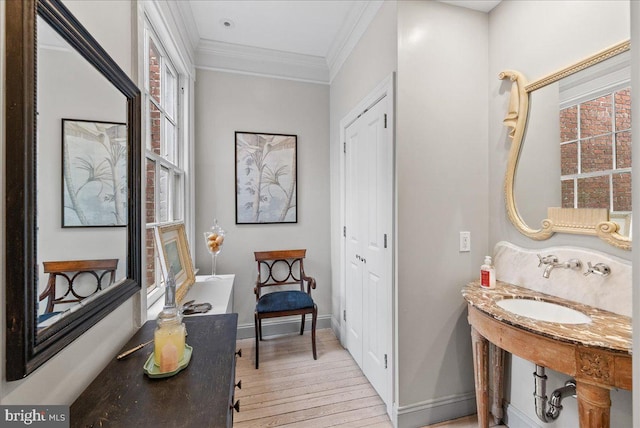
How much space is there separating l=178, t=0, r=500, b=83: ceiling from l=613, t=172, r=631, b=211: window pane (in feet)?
4.37

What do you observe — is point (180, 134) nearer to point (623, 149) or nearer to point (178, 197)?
point (178, 197)

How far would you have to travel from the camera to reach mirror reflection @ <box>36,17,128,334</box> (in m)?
0.69

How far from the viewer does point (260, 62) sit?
9.28 ft

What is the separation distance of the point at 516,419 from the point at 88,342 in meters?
2.21

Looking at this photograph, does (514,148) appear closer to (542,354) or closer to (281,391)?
(542,354)

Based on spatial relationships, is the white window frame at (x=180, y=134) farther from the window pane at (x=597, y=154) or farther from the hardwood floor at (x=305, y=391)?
the window pane at (x=597, y=154)

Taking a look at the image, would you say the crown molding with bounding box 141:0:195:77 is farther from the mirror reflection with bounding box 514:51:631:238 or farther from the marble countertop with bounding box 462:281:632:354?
the marble countertop with bounding box 462:281:632:354

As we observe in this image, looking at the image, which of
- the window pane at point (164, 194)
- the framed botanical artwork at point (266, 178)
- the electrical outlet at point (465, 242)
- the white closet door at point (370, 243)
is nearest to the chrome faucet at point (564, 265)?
the electrical outlet at point (465, 242)

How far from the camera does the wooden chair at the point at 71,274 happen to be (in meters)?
0.71

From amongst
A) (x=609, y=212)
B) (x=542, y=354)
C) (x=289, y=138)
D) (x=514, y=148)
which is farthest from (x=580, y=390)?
(x=289, y=138)

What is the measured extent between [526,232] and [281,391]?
194 cm

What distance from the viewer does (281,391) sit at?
209cm

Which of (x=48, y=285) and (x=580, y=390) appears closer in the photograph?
(x=48, y=285)

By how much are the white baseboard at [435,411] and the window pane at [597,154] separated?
1.51 metres
